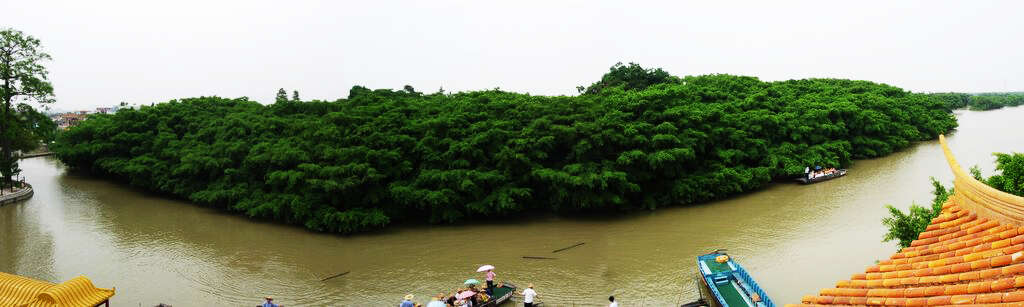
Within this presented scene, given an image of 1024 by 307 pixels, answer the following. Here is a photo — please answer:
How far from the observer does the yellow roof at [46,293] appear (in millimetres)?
9484

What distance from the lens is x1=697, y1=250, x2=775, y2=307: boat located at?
34.8ft

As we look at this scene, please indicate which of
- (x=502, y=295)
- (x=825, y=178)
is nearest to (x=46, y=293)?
(x=502, y=295)

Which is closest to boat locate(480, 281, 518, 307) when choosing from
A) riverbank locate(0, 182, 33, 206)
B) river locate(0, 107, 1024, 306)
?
river locate(0, 107, 1024, 306)

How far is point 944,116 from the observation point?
41500 millimetres

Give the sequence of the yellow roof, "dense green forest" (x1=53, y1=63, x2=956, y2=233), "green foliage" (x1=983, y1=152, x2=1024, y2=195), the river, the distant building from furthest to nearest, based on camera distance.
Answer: the distant building → "dense green forest" (x1=53, y1=63, x2=956, y2=233) → the river → the yellow roof → "green foliage" (x1=983, y1=152, x2=1024, y2=195)

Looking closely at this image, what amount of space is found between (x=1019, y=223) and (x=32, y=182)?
37.9m

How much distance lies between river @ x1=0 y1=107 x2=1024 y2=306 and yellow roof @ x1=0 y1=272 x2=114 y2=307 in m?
3.06

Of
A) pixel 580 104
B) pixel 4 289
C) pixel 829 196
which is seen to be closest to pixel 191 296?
pixel 4 289

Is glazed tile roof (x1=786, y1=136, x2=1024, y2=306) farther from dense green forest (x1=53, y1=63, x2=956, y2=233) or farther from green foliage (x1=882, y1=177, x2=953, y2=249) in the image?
dense green forest (x1=53, y1=63, x2=956, y2=233)

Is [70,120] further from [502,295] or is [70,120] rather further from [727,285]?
[727,285]

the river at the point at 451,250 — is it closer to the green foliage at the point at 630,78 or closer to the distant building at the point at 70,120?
the green foliage at the point at 630,78

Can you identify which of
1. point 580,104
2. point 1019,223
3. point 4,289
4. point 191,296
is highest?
point 580,104

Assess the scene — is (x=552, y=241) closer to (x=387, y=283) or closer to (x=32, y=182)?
(x=387, y=283)

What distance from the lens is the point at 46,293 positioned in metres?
9.42
